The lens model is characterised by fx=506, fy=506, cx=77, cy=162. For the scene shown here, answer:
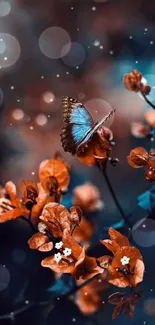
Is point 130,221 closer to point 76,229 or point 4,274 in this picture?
point 76,229

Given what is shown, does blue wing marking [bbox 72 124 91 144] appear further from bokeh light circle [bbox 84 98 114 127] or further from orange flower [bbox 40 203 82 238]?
orange flower [bbox 40 203 82 238]

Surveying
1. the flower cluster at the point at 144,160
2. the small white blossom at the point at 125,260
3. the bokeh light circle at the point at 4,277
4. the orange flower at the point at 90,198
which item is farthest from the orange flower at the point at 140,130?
the bokeh light circle at the point at 4,277

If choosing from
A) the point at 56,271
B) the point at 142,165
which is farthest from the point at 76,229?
the point at 142,165

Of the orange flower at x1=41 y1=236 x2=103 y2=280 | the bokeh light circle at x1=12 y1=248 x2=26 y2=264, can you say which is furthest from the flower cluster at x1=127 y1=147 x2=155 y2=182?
the bokeh light circle at x1=12 y1=248 x2=26 y2=264

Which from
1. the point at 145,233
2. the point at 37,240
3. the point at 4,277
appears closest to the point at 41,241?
the point at 37,240

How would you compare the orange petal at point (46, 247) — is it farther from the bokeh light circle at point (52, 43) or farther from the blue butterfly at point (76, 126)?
the bokeh light circle at point (52, 43)
